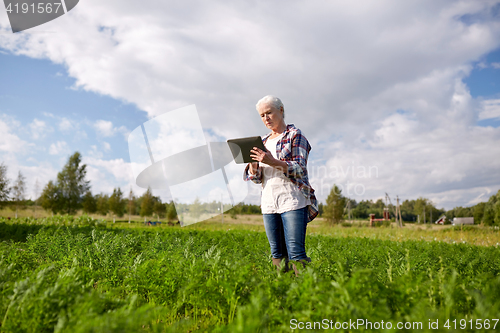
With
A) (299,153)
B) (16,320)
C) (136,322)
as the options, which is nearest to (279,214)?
(299,153)

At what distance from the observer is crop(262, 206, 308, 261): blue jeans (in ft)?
9.52

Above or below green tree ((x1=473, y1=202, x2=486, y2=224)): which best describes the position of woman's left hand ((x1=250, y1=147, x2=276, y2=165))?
above

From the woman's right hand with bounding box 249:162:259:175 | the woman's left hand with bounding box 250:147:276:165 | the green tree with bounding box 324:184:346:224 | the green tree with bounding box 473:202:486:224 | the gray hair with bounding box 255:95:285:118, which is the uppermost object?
the gray hair with bounding box 255:95:285:118

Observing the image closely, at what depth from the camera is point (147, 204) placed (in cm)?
3406

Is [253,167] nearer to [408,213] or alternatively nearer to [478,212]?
[478,212]

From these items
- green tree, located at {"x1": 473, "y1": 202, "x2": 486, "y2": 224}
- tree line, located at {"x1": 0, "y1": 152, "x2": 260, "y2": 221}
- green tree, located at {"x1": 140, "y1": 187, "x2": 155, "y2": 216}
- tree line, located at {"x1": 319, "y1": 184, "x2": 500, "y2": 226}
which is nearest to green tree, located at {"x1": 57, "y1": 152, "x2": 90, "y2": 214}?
tree line, located at {"x1": 0, "y1": 152, "x2": 260, "y2": 221}

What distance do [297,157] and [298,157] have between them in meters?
0.01

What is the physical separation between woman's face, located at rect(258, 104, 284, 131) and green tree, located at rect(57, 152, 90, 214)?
3709 centimetres

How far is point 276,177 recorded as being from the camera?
316 centimetres

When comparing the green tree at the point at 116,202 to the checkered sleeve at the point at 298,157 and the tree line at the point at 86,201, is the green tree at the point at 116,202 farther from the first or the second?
the checkered sleeve at the point at 298,157

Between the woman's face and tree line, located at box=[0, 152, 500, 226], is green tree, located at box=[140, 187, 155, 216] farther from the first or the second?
the woman's face

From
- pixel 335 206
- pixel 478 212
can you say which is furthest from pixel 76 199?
pixel 478 212

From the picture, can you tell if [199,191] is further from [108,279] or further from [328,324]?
[328,324]

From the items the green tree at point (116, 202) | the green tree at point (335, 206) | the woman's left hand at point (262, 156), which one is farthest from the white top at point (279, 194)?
the green tree at point (116, 202)
